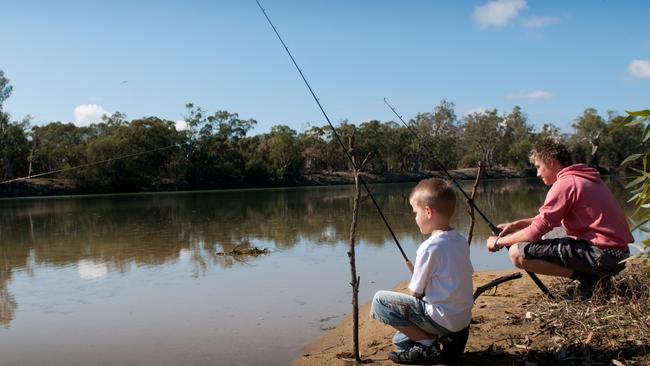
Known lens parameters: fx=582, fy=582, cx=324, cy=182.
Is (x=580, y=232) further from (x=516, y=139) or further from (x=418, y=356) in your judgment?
(x=516, y=139)

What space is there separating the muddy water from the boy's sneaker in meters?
1.33

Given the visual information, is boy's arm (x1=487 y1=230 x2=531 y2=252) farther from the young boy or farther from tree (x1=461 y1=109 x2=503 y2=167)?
tree (x1=461 y1=109 x2=503 y2=167)

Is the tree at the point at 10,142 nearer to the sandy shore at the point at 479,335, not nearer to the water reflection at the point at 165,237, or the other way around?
the water reflection at the point at 165,237

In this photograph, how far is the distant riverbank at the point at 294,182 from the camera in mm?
46000

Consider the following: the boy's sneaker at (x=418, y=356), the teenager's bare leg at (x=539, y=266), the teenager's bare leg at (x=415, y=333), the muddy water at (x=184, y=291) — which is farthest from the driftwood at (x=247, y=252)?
the teenager's bare leg at (x=415, y=333)

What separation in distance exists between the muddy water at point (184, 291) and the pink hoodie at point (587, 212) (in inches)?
87.6

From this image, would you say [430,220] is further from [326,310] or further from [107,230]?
[107,230]

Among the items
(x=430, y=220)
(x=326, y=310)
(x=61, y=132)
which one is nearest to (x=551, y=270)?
(x=430, y=220)

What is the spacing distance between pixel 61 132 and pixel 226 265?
172ft

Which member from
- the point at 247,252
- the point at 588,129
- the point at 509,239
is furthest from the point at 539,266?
the point at 588,129

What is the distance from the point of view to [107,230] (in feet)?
54.3

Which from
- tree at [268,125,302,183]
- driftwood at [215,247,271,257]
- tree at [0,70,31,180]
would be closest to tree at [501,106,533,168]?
tree at [268,125,302,183]

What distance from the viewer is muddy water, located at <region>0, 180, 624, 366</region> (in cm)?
511

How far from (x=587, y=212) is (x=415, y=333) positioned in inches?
56.5
